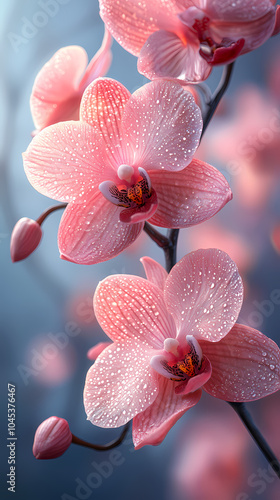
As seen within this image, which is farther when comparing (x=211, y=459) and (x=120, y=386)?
(x=211, y=459)

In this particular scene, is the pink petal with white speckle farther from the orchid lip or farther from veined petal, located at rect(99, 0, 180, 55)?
the orchid lip

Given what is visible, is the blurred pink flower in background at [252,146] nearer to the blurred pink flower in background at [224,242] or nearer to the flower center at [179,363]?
the blurred pink flower in background at [224,242]

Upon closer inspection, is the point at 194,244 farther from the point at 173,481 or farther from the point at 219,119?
the point at 173,481

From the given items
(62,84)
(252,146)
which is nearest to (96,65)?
(62,84)

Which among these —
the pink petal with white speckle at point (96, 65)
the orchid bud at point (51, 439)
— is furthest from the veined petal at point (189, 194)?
the orchid bud at point (51, 439)

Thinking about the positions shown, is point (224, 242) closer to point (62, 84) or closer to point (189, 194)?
point (189, 194)

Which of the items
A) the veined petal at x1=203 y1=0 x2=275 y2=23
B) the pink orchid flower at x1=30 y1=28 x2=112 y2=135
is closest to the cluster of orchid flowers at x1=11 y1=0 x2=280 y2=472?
the veined petal at x1=203 y1=0 x2=275 y2=23
